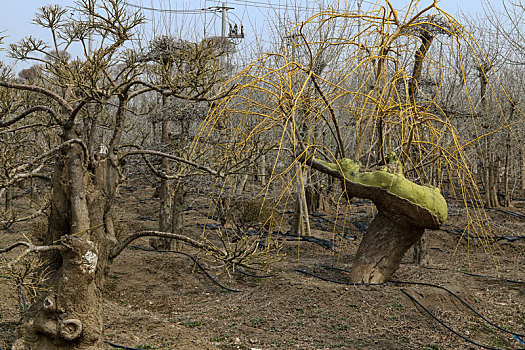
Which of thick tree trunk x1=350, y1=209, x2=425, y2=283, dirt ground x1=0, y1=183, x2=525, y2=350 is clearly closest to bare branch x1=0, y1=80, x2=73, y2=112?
dirt ground x1=0, y1=183, x2=525, y2=350

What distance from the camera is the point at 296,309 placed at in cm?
463

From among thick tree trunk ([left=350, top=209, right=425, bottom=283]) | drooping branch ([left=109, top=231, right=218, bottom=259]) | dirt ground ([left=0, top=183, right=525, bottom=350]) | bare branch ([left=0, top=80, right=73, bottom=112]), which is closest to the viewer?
bare branch ([left=0, top=80, right=73, bottom=112])

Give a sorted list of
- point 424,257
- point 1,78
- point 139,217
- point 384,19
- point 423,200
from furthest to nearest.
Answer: point 139,217, point 424,257, point 1,78, point 423,200, point 384,19

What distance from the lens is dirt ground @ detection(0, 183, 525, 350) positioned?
401 centimetres

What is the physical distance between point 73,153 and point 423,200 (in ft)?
9.82

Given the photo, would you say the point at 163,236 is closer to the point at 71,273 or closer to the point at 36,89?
the point at 71,273

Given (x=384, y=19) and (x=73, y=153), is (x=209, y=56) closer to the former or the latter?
(x=73, y=153)

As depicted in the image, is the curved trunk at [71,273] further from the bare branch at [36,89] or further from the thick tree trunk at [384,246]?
the thick tree trunk at [384,246]

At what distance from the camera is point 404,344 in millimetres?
3945

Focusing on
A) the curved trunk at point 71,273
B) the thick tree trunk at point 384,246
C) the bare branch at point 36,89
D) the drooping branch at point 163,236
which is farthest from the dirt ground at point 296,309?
the bare branch at point 36,89

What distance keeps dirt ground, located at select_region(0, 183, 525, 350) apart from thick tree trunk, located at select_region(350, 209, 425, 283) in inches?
6.7

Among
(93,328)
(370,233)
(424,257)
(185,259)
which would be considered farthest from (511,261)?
(93,328)

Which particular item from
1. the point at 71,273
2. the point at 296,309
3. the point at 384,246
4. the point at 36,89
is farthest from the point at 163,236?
the point at 384,246

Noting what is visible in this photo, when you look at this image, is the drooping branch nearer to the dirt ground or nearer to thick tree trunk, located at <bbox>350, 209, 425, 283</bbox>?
the dirt ground
